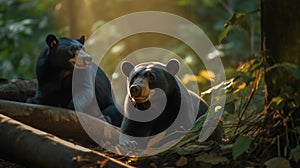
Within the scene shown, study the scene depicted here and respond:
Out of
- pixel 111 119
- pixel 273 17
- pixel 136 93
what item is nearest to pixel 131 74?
pixel 136 93

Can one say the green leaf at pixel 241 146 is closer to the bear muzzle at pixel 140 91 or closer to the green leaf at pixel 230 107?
the green leaf at pixel 230 107

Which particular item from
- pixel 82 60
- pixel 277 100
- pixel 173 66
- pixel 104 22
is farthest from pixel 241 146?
pixel 104 22

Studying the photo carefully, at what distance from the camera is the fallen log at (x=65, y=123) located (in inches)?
212

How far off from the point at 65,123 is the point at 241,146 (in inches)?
83.6

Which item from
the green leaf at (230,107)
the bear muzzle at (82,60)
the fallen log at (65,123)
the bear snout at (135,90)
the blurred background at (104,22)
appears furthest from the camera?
the blurred background at (104,22)

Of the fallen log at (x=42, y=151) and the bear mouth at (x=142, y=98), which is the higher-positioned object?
the bear mouth at (x=142, y=98)

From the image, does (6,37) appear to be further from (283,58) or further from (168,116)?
(283,58)

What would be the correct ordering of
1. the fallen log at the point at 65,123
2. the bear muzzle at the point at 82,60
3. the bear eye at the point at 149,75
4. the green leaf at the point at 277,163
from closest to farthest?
the green leaf at the point at 277,163
the fallen log at the point at 65,123
the bear eye at the point at 149,75
the bear muzzle at the point at 82,60

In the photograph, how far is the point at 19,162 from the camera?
418cm

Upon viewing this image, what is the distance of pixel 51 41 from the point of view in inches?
282

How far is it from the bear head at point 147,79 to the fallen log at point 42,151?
1283 millimetres

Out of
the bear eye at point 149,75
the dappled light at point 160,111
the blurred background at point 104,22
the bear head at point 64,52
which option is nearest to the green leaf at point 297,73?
the dappled light at point 160,111

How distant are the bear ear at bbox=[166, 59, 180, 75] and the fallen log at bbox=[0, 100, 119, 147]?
70cm

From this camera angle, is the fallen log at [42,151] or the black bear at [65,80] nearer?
the fallen log at [42,151]
